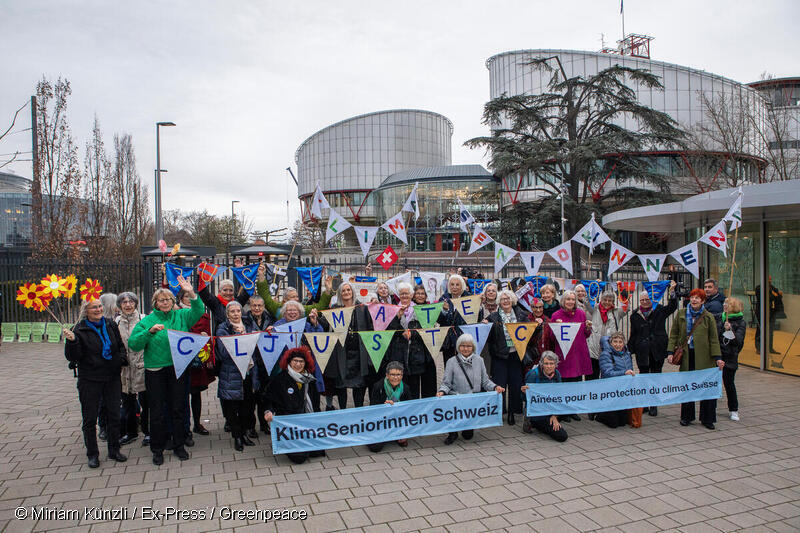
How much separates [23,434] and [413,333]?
17.4ft

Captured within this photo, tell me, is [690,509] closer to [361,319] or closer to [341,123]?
[361,319]

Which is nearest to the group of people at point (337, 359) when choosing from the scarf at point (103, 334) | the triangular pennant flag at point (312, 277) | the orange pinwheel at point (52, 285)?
the scarf at point (103, 334)

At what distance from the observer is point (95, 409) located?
5.66 meters

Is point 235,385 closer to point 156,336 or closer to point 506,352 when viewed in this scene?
point 156,336

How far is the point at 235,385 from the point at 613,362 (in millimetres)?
5027

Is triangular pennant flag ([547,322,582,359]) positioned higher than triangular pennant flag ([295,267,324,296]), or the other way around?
triangular pennant flag ([295,267,324,296])

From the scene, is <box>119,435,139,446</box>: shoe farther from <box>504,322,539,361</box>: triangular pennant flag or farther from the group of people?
<box>504,322,539,361</box>: triangular pennant flag

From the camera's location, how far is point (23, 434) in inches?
266

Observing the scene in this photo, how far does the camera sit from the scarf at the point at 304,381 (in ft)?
19.4

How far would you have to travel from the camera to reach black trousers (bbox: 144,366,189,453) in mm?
5754

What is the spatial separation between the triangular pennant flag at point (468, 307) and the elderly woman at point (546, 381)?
1.07 meters

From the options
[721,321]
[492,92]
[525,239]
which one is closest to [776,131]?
[525,239]

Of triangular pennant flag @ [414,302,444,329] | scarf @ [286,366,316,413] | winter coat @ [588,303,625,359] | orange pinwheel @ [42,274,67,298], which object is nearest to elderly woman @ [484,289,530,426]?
triangular pennant flag @ [414,302,444,329]

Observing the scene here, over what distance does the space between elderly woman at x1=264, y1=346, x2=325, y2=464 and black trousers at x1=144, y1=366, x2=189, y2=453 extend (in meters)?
1.00
